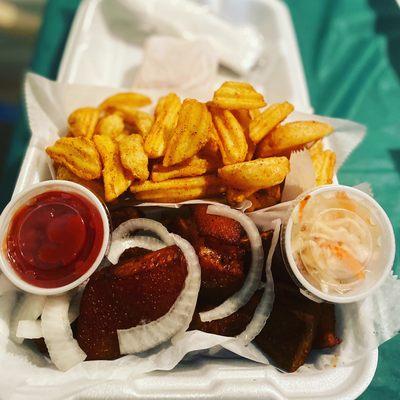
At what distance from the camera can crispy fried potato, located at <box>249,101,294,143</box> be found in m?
1.22

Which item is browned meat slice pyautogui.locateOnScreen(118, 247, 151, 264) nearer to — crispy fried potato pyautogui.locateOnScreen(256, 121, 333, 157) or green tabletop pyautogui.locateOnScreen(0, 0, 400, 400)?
crispy fried potato pyautogui.locateOnScreen(256, 121, 333, 157)

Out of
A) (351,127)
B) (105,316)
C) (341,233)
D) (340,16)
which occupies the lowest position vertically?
(105,316)

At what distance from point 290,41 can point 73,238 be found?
1.52 meters

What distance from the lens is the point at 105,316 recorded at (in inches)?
43.0

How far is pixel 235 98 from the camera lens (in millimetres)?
1232

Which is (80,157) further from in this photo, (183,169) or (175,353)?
(175,353)

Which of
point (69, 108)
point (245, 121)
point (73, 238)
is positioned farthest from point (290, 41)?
point (73, 238)

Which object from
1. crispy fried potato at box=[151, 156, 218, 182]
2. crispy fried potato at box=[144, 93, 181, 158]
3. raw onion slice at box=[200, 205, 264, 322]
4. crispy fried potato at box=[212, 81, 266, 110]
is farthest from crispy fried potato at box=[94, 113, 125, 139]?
raw onion slice at box=[200, 205, 264, 322]

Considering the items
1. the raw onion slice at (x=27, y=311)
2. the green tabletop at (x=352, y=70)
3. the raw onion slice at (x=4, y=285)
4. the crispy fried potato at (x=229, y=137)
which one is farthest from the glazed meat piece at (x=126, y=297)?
the green tabletop at (x=352, y=70)

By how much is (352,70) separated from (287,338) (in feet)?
5.29

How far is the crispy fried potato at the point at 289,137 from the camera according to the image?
1.23m

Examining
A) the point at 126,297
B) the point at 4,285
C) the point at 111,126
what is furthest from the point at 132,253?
the point at 111,126

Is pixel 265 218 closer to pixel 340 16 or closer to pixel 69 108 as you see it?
pixel 69 108

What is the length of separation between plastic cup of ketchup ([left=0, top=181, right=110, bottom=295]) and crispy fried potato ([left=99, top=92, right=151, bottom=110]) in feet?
1.43
